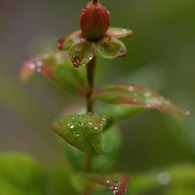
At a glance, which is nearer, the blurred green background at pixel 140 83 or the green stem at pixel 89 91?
the green stem at pixel 89 91

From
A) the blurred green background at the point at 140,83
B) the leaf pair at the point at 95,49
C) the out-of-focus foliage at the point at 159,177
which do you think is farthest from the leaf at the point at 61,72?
the blurred green background at the point at 140,83

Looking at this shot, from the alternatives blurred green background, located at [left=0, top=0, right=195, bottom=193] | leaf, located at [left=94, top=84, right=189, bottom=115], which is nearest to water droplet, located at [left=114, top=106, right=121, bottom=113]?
leaf, located at [left=94, top=84, right=189, bottom=115]

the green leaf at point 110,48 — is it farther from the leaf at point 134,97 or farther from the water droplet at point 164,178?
the water droplet at point 164,178

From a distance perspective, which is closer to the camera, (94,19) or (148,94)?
(94,19)

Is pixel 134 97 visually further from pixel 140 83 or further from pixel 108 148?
pixel 140 83

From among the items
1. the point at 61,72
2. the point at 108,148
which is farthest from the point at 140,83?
the point at 61,72

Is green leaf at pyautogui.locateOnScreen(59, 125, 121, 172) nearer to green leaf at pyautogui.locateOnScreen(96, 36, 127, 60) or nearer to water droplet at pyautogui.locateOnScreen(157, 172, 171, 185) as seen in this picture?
water droplet at pyautogui.locateOnScreen(157, 172, 171, 185)

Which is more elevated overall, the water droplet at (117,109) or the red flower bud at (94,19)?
the red flower bud at (94,19)
